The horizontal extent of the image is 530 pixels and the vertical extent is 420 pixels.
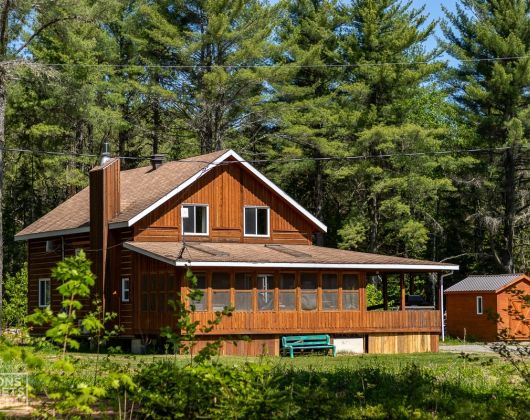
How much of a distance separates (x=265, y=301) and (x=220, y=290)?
204cm

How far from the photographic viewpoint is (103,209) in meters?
35.2

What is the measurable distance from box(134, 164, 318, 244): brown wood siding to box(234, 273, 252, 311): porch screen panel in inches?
133

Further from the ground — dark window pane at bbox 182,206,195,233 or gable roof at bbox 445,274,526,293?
dark window pane at bbox 182,206,195,233

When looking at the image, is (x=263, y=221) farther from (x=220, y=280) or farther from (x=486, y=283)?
(x=486, y=283)

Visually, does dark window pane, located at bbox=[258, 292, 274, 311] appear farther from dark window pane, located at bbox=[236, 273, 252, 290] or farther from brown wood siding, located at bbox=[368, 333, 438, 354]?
brown wood siding, located at bbox=[368, 333, 438, 354]

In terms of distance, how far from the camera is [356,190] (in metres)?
56.7

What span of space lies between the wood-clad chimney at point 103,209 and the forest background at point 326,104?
12.6 metres

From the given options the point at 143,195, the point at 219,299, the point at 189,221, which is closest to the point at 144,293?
the point at 219,299

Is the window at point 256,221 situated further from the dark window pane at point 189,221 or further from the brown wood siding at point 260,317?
the brown wood siding at point 260,317

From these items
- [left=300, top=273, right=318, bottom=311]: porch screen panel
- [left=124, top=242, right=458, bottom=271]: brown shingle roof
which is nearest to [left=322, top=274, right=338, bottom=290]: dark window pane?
[left=300, top=273, right=318, bottom=311]: porch screen panel

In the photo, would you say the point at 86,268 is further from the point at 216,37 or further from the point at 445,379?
the point at 216,37

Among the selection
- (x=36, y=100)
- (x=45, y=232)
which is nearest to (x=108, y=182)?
(x=45, y=232)

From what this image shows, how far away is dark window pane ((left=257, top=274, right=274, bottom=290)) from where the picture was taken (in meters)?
33.8

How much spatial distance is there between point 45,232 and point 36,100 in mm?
13254
